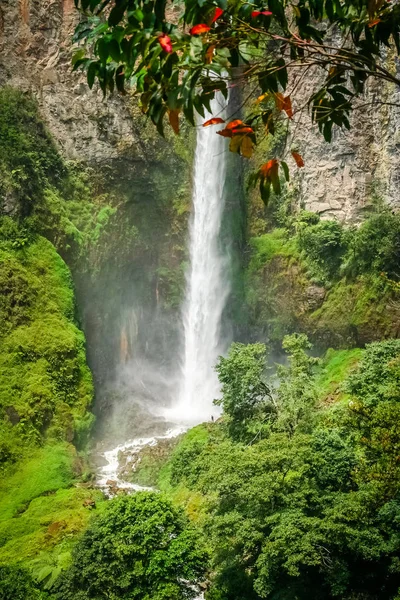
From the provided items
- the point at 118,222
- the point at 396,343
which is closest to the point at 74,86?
the point at 118,222

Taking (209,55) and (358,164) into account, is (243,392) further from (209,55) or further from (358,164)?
(209,55)

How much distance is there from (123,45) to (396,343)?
605 inches

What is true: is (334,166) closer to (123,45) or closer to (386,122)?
(386,122)

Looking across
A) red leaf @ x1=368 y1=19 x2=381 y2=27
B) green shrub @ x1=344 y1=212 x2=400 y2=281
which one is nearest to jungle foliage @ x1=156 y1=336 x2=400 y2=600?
red leaf @ x1=368 y1=19 x2=381 y2=27

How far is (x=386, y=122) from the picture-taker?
74.0 feet

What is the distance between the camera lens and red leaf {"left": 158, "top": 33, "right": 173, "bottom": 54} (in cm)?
344

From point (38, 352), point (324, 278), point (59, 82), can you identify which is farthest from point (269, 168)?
point (59, 82)

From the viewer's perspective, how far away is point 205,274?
2906cm

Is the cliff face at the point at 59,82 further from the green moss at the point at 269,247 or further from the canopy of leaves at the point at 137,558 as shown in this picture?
the canopy of leaves at the point at 137,558

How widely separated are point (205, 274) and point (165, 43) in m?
25.6

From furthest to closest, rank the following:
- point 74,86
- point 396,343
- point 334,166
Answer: point 74,86, point 334,166, point 396,343

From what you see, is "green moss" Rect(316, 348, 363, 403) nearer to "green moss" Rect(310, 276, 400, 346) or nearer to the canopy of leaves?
"green moss" Rect(310, 276, 400, 346)

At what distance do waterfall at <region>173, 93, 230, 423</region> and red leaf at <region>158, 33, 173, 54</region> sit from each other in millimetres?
25056

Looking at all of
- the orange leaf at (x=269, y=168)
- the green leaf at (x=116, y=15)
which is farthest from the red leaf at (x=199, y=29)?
the orange leaf at (x=269, y=168)
